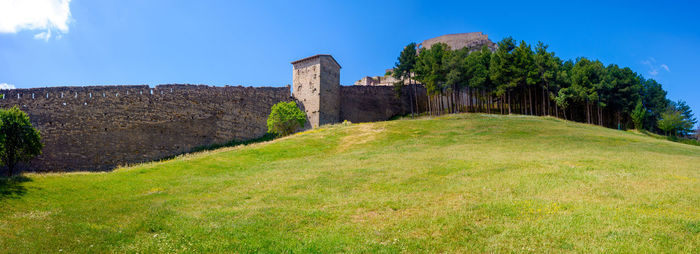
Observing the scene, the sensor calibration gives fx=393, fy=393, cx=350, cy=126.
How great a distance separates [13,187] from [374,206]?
1207 cm

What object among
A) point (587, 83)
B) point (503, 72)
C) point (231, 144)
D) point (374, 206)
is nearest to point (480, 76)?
point (503, 72)

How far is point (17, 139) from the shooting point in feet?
95.5

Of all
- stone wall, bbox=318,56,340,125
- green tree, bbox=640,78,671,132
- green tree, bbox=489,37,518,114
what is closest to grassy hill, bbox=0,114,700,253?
stone wall, bbox=318,56,340,125

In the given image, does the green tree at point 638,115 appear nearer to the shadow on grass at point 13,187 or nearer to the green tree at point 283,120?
the green tree at point 283,120

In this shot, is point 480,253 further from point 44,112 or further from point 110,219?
point 44,112

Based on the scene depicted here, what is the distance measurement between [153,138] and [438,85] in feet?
116

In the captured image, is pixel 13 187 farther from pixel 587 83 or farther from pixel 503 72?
pixel 587 83

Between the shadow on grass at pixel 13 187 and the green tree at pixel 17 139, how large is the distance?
18258 mm

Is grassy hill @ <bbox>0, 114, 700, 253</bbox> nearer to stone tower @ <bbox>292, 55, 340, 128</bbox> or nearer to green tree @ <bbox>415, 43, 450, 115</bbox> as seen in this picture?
stone tower @ <bbox>292, 55, 340, 128</bbox>

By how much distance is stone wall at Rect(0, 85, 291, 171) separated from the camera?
35219 millimetres

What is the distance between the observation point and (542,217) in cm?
976

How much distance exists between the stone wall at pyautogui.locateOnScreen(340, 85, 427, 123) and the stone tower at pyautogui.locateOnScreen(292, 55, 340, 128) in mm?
3150

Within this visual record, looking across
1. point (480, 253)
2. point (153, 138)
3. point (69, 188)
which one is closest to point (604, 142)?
point (480, 253)

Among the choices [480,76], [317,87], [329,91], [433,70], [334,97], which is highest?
[433,70]
